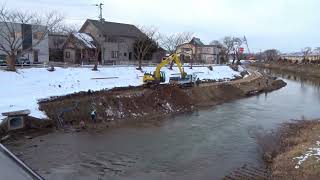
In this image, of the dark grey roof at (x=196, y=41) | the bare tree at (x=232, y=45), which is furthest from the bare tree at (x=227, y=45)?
the dark grey roof at (x=196, y=41)

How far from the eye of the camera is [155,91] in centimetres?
3425

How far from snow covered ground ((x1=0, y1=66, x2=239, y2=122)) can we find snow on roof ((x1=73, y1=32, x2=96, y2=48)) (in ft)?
33.9

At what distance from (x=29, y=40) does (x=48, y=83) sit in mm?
16563

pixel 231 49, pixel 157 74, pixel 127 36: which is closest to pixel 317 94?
pixel 157 74

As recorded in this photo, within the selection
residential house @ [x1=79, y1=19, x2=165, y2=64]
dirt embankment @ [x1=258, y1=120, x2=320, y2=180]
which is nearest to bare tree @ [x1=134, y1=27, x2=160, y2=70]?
residential house @ [x1=79, y1=19, x2=165, y2=64]

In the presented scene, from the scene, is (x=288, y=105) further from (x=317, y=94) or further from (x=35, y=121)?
(x=35, y=121)

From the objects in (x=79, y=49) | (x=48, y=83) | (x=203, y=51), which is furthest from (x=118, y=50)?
(x=203, y=51)

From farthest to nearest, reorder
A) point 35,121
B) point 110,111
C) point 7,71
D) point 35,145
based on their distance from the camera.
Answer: point 7,71
point 110,111
point 35,121
point 35,145

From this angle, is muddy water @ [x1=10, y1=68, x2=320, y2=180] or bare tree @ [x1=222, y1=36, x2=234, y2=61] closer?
muddy water @ [x1=10, y1=68, x2=320, y2=180]

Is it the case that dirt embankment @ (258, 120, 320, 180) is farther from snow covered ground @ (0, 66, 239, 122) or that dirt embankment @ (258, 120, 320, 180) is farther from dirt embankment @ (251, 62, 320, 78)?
dirt embankment @ (251, 62, 320, 78)

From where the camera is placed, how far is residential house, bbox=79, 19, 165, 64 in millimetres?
54188

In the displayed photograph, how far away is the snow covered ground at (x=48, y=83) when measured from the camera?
2567 centimetres

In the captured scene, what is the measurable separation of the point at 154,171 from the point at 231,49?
9350 cm

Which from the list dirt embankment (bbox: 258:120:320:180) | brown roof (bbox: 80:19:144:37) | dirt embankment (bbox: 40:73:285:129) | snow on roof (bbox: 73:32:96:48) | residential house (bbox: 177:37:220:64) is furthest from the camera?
residential house (bbox: 177:37:220:64)
